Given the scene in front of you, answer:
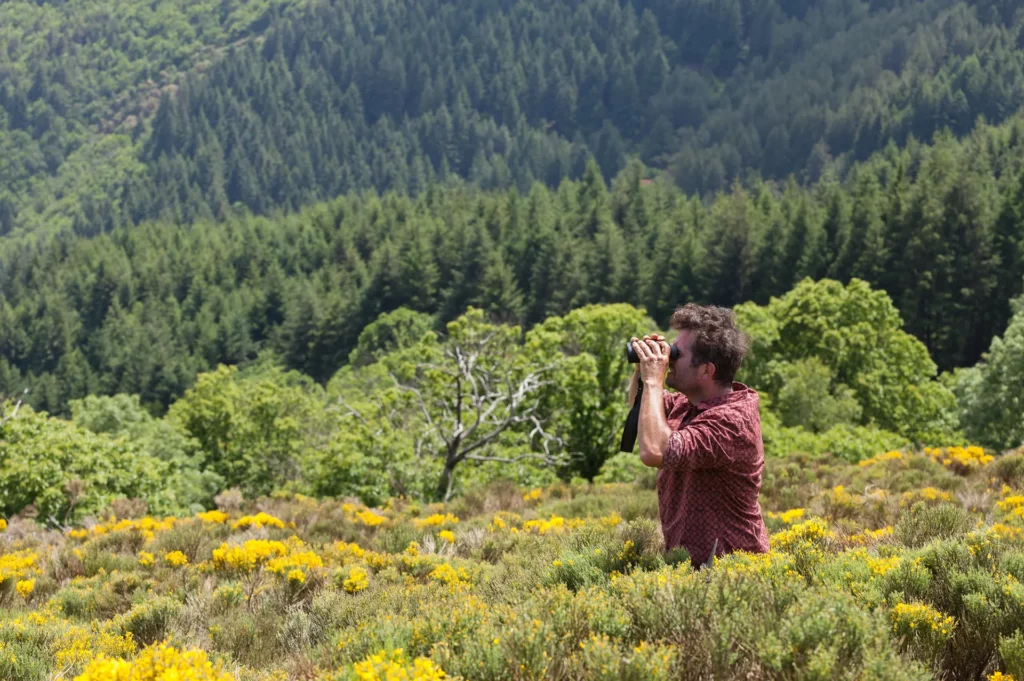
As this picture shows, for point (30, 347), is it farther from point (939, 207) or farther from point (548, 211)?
point (939, 207)

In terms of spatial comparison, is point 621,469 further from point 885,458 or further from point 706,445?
point 706,445

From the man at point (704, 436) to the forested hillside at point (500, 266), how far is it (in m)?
52.5

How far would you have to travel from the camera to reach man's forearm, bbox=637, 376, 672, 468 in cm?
410

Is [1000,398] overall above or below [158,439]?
above

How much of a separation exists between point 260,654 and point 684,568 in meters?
2.76

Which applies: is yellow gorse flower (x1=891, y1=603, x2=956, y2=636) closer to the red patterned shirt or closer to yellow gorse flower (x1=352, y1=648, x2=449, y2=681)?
the red patterned shirt

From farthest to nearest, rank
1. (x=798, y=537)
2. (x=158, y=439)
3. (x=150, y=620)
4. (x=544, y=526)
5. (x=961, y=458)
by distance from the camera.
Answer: (x=158, y=439), (x=961, y=458), (x=544, y=526), (x=150, y=620), (x=798, y=537)

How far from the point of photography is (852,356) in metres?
35.3

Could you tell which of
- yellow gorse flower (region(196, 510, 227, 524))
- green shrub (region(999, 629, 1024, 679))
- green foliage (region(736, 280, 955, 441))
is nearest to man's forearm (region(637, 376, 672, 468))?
green shrub (region(999, 629, 1024, 679))

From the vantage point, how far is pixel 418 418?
2234cm

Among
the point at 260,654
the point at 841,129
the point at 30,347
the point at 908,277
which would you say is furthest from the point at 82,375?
the point at 841,129

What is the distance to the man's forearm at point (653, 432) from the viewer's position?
4098mm

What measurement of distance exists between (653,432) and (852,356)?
34.0 metres

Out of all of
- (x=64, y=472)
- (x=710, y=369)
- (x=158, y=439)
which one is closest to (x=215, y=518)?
(x=710, y=369)
